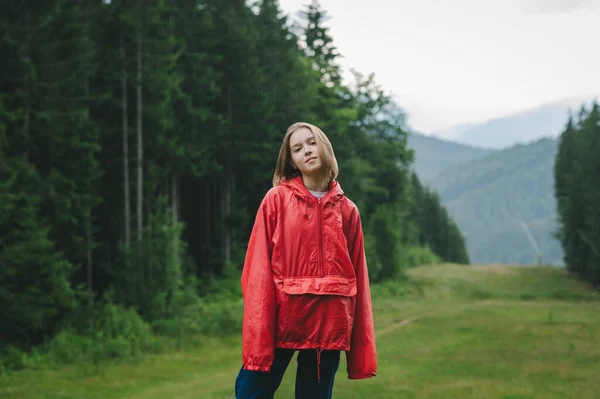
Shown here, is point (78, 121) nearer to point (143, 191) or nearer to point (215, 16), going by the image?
point (143, 191)

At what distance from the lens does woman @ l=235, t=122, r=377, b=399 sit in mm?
4297

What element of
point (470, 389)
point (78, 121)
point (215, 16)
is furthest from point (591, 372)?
point (215, 16)

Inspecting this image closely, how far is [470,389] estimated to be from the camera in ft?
37.4

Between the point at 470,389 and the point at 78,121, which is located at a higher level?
the point at 78,121

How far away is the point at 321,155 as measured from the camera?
4.48 meters

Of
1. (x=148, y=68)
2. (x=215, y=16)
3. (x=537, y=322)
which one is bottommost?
(x=537, y=322)

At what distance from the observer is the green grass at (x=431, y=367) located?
11602mm

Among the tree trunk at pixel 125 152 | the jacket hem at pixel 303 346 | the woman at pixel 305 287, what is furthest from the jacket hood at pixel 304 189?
the tree trunk at pixel 125 152

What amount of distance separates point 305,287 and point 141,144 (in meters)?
23.8

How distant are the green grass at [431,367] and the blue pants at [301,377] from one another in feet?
20.7

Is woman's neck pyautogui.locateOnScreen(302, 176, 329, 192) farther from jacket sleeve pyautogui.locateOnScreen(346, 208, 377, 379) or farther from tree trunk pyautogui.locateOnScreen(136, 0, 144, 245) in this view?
tree trunk pyautogui.locateOnScreen(136, 0, 144, 245)

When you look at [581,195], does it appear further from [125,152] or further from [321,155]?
[321,155]

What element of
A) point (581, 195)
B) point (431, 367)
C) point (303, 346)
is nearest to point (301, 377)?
point (303, 346)

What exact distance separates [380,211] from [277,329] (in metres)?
39.3
